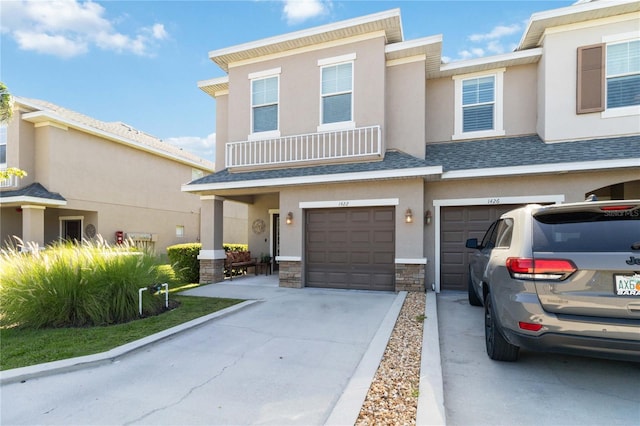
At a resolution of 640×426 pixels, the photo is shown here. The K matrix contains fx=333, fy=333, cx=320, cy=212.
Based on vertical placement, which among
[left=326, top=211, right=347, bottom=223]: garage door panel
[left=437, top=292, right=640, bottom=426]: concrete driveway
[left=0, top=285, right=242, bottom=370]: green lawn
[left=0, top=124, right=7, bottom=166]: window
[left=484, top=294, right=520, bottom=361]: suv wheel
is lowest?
[left=0, top=285, right=242, bottom=370]: green lawn

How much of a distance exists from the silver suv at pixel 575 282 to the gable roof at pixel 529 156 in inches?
195

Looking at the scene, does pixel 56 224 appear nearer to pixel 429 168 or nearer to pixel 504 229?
pixel 429 168

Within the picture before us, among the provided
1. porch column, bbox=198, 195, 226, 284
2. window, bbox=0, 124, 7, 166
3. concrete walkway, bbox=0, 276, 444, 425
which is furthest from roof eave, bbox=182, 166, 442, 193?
window, bbox=0, 124, 7, 166

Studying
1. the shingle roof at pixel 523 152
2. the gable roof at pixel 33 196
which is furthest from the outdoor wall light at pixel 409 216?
the gable roof at pixel 33 196

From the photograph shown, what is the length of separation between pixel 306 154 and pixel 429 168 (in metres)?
3.69

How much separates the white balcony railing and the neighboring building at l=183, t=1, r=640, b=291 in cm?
3

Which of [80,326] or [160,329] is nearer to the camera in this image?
[160,329]

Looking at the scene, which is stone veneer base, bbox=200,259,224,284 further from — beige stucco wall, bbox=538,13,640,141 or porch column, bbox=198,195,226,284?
beige stucco wall, bbox=538,13,640,141

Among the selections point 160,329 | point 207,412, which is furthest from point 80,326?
point 207,412

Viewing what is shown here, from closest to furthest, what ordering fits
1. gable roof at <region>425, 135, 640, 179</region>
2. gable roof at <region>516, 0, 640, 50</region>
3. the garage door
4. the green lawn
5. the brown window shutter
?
the green lawn < gable roof at <region>425, 135, 640, 179</region> < gable roof at <region>516, 0, 640, 50</region> < the brown window shutter < the garage door

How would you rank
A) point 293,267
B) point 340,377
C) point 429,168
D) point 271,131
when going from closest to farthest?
1. point 340,377
2. point 429,168
3. point 293,267
4. point 271,131

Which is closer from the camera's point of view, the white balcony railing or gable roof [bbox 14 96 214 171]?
the white balcony railing

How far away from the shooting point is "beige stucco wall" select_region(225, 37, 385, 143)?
946cm

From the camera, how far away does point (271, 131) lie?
10.7 meters
